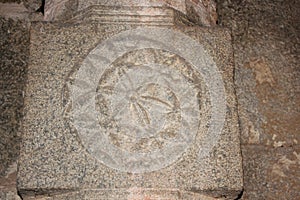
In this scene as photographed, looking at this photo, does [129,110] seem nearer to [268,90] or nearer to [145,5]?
[145,5]

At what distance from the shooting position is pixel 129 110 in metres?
1.50

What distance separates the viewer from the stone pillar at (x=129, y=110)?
1.41 m

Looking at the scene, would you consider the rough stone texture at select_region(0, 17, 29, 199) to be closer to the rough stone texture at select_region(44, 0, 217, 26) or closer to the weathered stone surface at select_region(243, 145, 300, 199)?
the rough stone texture at select_region(44, 0, 217, 26)

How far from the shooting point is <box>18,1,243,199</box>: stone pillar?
1.41 meters

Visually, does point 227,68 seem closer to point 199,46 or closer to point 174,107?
point 199,46

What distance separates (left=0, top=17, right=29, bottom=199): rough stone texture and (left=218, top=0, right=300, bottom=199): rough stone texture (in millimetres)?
917

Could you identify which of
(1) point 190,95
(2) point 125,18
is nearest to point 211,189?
(1) point 190,95

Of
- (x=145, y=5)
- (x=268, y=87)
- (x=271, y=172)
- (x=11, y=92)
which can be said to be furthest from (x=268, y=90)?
(x=11, y=92)

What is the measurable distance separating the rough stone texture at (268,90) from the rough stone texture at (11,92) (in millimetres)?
917

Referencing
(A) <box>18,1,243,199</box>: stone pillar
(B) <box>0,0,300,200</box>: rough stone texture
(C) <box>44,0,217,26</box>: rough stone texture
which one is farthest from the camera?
(B) <box>0,0,300,200</box>: rough stone texture

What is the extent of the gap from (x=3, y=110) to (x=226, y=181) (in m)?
0.94

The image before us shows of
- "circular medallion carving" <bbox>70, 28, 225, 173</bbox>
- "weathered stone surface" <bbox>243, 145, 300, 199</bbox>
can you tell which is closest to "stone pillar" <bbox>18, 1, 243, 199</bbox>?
"circular medallion carving" <bbox>70, 28, 225, 173</bbox>

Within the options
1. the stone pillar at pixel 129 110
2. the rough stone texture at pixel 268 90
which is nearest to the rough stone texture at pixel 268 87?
the rough stone texture at pixel 268 90

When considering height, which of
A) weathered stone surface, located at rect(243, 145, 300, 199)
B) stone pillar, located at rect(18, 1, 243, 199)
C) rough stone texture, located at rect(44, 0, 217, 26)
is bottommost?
weathered stone surface, located at rect(243, 145, 300, 199)
